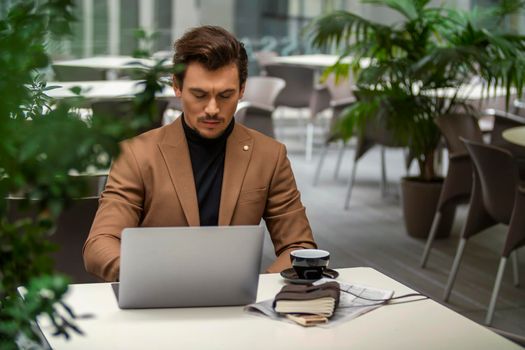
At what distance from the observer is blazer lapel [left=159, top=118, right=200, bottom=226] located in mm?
2660

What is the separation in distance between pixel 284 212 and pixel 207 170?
27 centimetres

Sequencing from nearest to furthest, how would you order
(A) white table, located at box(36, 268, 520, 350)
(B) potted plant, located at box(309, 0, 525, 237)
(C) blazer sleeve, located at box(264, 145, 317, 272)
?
(A) white table, located at box(36, 268, 520, 350) → (C) blazer sleeve, located at box(264, 145, 317, 272) → (B) potted plant, located at box(309, 0, 525, 237)

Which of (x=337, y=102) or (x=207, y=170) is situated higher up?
(x=207, y=170)

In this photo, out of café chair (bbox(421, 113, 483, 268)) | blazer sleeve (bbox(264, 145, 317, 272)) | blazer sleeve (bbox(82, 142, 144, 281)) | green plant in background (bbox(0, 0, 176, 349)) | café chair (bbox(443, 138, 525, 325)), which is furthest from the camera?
café chair (bbox(421, 113, 483, 268))

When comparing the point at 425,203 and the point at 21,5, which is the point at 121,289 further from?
the point at 425,203

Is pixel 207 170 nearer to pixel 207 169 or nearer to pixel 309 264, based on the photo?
pixel 207 169

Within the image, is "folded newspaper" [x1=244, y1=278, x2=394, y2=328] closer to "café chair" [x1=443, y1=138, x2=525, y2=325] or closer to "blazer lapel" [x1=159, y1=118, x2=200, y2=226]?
"blazer lapel" [x1=159, y1=118, x2=200, y2=226]

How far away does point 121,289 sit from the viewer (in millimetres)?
2031

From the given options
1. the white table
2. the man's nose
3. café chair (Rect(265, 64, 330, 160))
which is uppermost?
the man's nose

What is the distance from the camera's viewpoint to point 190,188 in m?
2.67

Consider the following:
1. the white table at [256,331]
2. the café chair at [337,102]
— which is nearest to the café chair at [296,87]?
the café chair at [337,102]

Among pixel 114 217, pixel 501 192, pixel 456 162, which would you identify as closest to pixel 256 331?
pixel 114 217

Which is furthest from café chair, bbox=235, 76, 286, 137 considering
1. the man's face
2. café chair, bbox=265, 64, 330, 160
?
the man's face

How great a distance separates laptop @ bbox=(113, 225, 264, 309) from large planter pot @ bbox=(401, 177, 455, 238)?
159 inches
